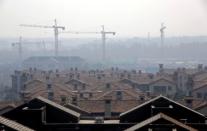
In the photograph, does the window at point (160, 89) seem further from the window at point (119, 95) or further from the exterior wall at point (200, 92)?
the window at point (119, 95)

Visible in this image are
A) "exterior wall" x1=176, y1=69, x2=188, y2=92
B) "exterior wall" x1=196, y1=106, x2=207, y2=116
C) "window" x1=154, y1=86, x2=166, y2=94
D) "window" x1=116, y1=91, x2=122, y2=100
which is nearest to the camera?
"exterior wall" x1=196, y1=106, x2=207, y2=116

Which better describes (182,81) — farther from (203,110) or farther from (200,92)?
(203,110)

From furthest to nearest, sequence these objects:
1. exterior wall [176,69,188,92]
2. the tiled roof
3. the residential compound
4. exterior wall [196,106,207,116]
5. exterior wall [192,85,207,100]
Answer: exterior wall [176,69,188,92] → exterior wall [192,85,207,100] → the tiled roof → exterior wall [196,106,207,116] → the residential compound

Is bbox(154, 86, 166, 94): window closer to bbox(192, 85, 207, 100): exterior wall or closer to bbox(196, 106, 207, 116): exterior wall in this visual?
bbox(192, 85, 207, 100): exterior wall

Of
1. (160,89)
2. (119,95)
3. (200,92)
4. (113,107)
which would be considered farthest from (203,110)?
(160,89)

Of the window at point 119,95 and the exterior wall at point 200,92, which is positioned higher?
the window at point 119,95

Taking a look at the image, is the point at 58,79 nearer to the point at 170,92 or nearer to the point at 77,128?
the point at 170,92

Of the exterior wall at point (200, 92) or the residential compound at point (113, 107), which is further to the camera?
the exterior wall at point (200, 92)

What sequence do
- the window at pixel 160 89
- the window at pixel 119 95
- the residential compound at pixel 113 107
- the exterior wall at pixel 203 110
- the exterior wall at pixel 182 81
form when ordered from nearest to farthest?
the residential compound at pixel 113 107 → the exterior wall at pixel 203 110 → the window at pixel 119 95 → the window at pixel 160 89 → the exterior wall at pixel 182 81

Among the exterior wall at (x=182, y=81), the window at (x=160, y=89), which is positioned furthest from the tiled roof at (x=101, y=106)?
the exterior wall at (x=182, y=81)

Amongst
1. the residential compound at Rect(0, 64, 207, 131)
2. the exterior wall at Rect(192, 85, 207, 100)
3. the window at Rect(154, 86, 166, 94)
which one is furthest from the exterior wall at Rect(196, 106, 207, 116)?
the window at Rect(154, 86, 166, 94)

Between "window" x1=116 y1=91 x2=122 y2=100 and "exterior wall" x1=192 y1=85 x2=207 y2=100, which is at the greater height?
"window" x1=116 y1=91 x2=122 y2=100

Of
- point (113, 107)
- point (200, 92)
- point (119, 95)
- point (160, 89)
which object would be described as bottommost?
point (160, 89)

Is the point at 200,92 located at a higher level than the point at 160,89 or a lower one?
higher
